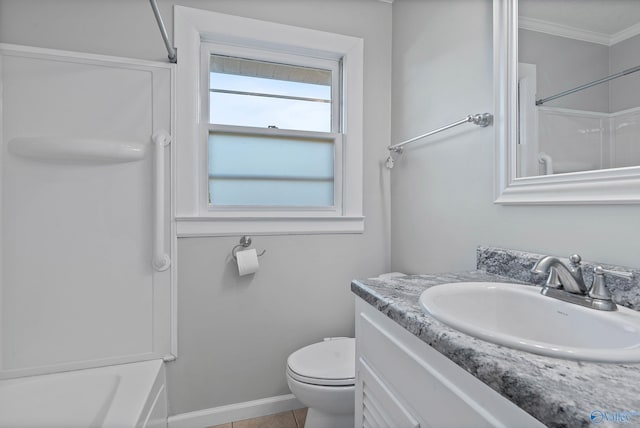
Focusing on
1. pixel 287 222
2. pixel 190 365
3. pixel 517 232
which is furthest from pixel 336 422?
pixel 517 232

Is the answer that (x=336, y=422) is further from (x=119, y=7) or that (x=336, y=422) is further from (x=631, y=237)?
(x=119, y=7)

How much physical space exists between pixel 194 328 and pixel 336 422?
0.83 metres

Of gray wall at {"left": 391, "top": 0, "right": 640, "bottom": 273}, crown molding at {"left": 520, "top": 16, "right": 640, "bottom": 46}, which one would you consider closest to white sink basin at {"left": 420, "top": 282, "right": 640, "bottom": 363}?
gray wall at {"left": 391, "top": 0, "right": 640, "bottom": 273}

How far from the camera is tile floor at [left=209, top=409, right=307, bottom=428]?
157cm

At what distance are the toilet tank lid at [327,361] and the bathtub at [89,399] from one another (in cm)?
60

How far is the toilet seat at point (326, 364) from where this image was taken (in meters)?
1.24

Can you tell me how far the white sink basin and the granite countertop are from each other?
0.6 inches

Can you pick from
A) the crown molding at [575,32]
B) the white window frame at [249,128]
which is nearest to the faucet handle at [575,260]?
the crown molding at [575,32]

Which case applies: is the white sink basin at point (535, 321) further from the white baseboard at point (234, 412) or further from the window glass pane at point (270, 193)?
the white baseboard at point (234, 412)

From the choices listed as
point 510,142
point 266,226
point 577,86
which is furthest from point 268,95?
point 577,86

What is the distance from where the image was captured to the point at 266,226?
5.44 feet

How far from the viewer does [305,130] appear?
5.87 feet

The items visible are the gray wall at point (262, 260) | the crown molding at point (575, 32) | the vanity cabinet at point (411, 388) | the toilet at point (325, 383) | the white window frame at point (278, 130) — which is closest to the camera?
the vanity cabinet at point (411, 388)

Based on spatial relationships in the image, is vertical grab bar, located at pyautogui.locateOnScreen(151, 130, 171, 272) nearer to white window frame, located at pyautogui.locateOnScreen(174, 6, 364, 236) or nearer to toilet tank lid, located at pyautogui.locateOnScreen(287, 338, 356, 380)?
→ white window frame, located at pyautogui.locateOnScreen(174, 6, 364, 236)
